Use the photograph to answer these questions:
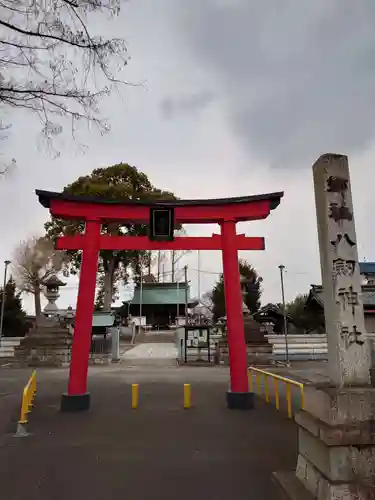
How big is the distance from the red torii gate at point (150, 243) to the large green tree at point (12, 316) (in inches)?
1108

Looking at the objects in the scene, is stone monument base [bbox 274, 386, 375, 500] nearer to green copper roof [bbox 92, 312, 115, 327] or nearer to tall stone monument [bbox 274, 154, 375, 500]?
tall stone monument [bbox 274, 154, 375, 500]

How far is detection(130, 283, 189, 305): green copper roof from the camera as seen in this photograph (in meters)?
51.5

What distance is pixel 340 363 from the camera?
4434 millimetres

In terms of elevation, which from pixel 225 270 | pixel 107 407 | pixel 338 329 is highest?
pixel 225 270

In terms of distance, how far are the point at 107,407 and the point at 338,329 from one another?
8240 millimetres

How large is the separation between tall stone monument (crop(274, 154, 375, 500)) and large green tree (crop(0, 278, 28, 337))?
35693mm

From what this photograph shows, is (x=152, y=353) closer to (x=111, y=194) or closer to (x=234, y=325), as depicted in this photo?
(x=111, y=194)

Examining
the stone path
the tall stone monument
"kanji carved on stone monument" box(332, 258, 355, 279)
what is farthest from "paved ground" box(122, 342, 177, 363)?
"kanji carved on stone monument" box(332, 258, 355, 279)

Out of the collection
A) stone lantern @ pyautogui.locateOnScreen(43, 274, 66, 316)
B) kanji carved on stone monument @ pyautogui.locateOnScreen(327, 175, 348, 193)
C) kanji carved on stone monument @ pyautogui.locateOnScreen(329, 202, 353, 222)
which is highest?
stone lantern @ pyautogui.locateOnScreen(43, 274, 66, 316)

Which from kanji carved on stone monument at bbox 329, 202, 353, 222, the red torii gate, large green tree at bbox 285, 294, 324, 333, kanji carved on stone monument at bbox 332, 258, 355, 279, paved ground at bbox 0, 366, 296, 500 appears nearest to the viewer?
kanji carved on stone monument at bbox 332, 258, 355, 279

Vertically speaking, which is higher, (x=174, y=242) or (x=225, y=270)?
(x=174, y=242)

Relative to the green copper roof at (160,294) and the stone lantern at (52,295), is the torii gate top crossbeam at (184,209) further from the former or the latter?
the green copper roof at (160,294)

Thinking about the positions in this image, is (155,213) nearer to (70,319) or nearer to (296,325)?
(70,319)

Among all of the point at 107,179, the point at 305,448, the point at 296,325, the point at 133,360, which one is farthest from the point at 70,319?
the point at 305,448
